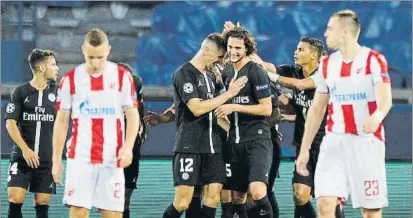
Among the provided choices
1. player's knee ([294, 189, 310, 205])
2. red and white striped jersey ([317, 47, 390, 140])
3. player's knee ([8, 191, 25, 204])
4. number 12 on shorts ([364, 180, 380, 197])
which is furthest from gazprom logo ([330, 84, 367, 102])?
player's knee ([8, 191, 25, 204])

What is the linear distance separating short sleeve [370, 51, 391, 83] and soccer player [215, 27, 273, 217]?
1.21 m

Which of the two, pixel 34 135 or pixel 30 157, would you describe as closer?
pixel 30 157

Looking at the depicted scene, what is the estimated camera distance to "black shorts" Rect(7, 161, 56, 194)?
7715mm

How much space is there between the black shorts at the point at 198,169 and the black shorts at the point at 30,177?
1.19 meters

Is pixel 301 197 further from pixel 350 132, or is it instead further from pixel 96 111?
pixel 96 111

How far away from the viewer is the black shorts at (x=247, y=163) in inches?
283

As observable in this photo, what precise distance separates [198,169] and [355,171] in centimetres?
149

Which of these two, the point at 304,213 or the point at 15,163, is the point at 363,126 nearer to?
the point at 304,213

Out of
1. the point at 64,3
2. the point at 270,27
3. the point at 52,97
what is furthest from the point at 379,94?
the point at 64,3

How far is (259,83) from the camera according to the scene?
725 cm

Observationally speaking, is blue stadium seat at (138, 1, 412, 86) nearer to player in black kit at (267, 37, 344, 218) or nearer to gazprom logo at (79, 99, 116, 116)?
player in black kit at (267, 37, 344, 218)

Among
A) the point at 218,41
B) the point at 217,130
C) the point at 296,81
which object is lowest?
the point at 217,130

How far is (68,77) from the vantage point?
638 cm

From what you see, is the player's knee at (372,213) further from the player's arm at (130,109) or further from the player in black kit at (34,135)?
the player in black kit at (34,135)
